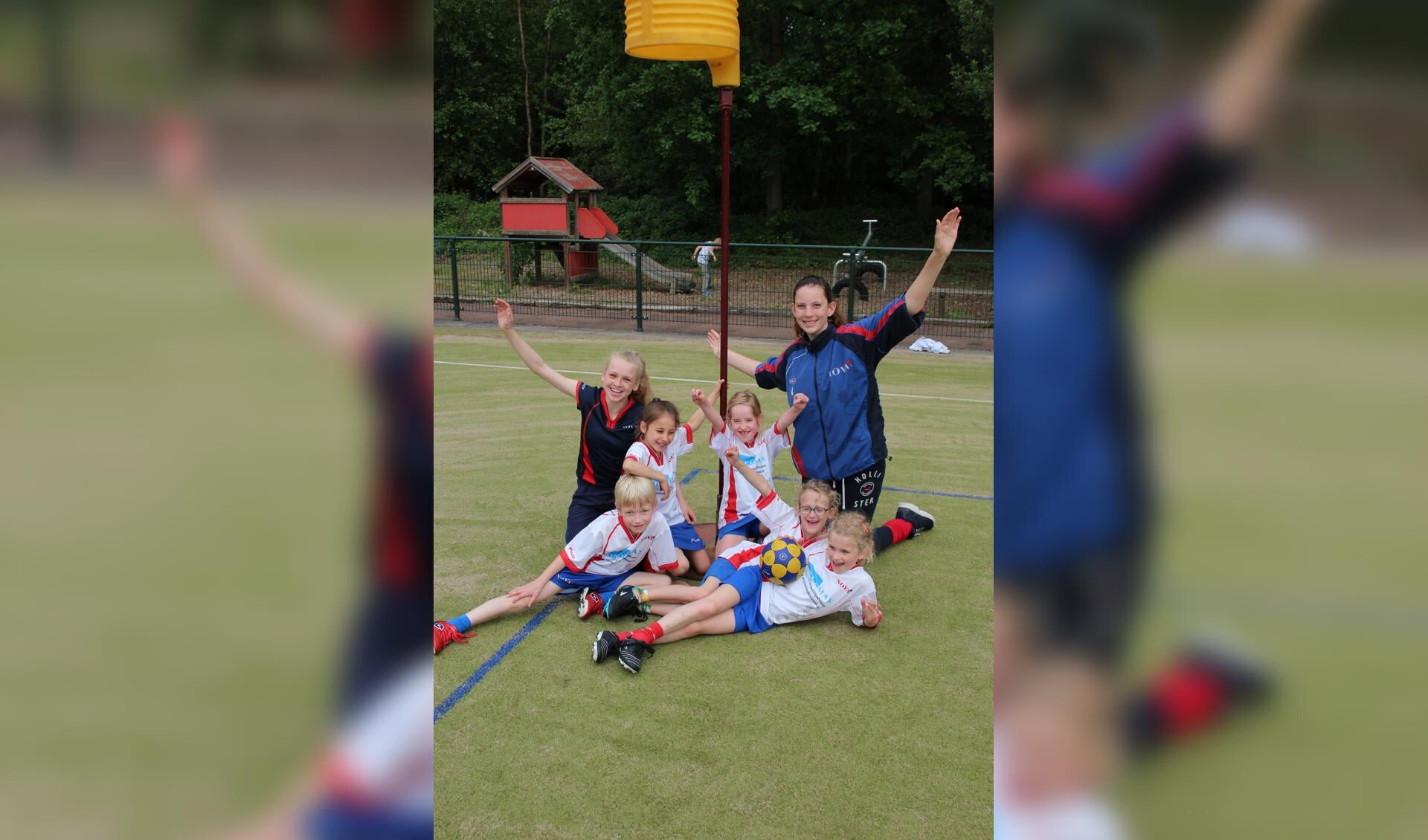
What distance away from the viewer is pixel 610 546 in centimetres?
504

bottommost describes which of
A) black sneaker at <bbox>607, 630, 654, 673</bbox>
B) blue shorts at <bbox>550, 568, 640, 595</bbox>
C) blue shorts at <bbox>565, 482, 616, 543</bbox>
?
black sneaker at <bbox>607, 630, 654, 673</bbox>

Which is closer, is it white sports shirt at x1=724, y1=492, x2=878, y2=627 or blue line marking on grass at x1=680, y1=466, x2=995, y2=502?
white sports shirt at x1=724, y1=492, x2=878, y2=627

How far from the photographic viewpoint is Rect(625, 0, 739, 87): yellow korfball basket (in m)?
4.52

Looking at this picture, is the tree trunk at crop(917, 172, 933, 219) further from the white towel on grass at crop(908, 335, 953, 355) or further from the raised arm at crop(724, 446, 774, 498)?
the raised arm at crop(724, 446, 774, 498)

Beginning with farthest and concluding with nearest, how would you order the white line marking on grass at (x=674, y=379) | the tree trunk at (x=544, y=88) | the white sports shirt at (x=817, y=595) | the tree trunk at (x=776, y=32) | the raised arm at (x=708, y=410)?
the tree trunk at (x=544, y=88) < the tree trunk at (x=776, y=32) < the white line marking on grass at (x=674, y=379) < the raised arm at (x=708, y=410) < the white sports shirt at (x=817, y=595)

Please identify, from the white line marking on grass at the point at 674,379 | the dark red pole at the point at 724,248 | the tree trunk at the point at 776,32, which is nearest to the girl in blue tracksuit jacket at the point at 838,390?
the dark red pole at the point at 724,248

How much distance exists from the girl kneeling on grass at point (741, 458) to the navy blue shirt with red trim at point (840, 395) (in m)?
0.16

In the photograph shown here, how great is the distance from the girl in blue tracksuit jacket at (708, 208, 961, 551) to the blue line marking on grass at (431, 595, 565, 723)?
1677 millimetres

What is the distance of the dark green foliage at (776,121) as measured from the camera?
30391 mm

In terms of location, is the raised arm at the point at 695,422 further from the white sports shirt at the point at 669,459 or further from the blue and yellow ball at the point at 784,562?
the blue and yellow ball at the point at 784,562
